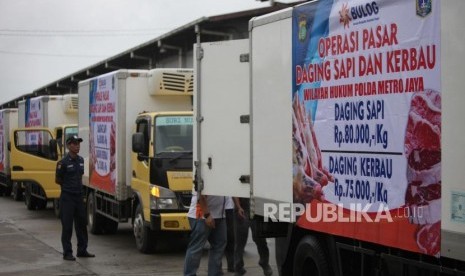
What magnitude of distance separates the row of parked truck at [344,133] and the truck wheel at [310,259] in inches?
0.6

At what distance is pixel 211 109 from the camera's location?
7129mm

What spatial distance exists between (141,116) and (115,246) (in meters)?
2.60

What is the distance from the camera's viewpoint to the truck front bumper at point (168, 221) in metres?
10.7

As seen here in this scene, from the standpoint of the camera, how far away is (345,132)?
5.18 metres

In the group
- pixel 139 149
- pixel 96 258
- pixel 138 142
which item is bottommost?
→ pixel 96 258

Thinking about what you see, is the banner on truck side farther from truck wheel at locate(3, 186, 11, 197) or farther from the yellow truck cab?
the yellow truck cab

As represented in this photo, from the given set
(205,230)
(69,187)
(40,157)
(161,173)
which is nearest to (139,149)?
(161,173)

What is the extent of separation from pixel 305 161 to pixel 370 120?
98cm

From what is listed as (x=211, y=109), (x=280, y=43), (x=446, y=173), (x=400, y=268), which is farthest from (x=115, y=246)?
(x=446, y=173)

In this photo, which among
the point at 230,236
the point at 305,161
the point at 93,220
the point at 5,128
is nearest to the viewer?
the point at 305,161

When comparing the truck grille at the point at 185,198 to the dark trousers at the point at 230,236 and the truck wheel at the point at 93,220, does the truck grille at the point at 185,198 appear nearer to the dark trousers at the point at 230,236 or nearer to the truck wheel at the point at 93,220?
the dark trousers at the point at 230,236

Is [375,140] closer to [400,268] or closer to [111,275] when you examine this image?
[400,268]

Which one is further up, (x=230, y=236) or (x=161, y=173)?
(x=161, y=173)

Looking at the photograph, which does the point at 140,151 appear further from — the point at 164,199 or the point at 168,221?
the point at 168,221
